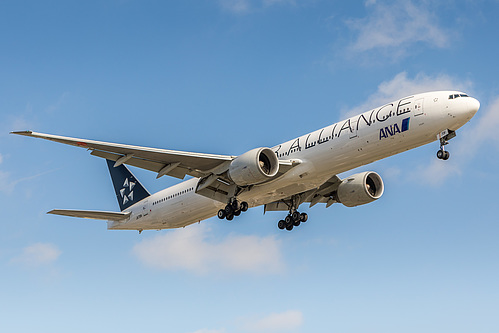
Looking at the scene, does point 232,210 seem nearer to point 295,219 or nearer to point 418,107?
point 295,219

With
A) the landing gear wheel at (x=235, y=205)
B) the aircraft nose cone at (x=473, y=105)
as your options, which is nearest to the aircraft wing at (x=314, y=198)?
the landing gear wheel at (x=235, y=205)

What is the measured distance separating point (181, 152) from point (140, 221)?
333 inches

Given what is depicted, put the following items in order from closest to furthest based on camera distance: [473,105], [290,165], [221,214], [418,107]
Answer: [473,105] → [418,107] → [290,165] → [221,214]

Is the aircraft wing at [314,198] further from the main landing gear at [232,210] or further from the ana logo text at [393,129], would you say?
the ana logo text at [393,129]

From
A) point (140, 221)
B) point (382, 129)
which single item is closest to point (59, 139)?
point (140, 221)

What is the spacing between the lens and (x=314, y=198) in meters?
36.3

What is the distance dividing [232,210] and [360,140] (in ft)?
25.7

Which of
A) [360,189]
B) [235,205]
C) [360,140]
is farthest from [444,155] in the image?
[235,205]

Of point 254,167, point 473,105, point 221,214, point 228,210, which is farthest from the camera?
point 221,214

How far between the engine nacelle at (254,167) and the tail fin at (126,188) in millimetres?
10763

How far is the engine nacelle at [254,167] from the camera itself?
94.0 ft

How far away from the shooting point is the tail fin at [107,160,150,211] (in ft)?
128

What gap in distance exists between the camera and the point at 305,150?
29469 millimetres

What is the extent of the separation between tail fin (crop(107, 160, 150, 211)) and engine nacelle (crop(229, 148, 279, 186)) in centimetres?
1076
